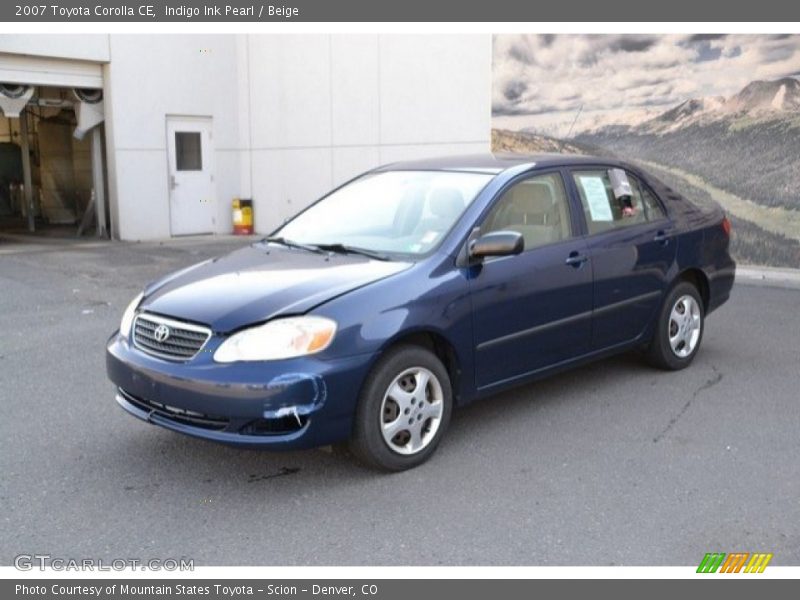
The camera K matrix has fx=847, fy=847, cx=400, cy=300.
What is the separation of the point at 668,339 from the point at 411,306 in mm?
2668

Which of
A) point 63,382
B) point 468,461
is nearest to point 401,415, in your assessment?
point 468,461

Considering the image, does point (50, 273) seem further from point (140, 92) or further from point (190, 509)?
point (190, 509)

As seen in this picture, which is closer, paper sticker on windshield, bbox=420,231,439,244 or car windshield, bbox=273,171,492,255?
paper sticker on windshield, bbox=420,231,439,244

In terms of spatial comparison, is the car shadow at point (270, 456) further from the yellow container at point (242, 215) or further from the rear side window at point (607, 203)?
the yellow container at point (242, 215)

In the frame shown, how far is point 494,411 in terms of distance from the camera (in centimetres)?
551

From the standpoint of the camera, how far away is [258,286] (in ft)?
14.6

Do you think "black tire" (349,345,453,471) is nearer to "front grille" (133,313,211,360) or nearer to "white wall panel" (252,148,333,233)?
"front grille" (133,313,211,360)

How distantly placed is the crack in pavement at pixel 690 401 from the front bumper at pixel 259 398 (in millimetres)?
1979

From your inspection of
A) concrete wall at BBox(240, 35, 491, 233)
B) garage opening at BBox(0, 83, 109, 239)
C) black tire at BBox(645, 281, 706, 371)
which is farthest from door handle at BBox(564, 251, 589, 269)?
garage opening at BBox(0, 83, 109, 239)

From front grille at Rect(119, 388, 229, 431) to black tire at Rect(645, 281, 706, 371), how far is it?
345 cm

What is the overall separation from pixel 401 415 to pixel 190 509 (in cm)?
114

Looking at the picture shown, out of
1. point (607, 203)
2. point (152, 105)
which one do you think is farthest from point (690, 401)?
point (152, 105)

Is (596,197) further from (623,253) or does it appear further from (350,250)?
(350,250)

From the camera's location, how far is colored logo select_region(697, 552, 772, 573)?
3508 millimetres
